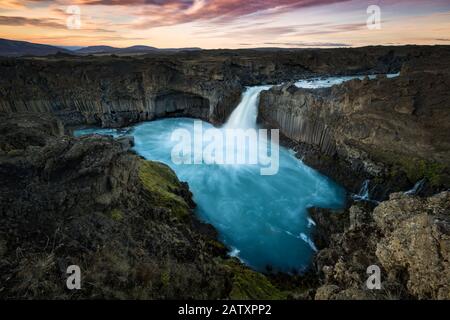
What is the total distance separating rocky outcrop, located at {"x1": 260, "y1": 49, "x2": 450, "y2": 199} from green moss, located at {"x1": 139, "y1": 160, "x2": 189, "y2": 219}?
1395 cm

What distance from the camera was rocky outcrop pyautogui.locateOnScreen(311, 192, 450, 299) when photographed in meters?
7.15

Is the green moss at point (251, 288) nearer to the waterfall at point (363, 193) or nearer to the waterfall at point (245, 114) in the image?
the waterfall at point (363, 193)

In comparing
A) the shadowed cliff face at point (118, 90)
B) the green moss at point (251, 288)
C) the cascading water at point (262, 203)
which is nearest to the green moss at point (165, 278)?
the green moss at point (251, 288)

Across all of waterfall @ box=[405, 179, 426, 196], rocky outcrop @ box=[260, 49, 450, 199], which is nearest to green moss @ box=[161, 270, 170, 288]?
rocky outcrop @ box=[260, 49, 450, 199]

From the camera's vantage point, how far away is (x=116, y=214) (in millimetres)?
8211

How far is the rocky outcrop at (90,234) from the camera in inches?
247

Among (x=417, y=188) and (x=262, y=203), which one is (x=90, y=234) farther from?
(x=417, y=188)

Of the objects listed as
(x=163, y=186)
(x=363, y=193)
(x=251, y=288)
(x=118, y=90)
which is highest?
(x=118, y=90)

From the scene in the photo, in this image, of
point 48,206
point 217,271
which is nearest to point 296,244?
point 217,271

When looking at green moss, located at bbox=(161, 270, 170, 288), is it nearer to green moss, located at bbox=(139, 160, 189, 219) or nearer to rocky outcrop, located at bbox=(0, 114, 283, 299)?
rocky outcrop, located at bbox=(0, 114, 283, 299)

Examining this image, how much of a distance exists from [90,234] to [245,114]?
36927 mm

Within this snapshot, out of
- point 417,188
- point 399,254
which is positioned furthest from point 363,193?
point 399,254

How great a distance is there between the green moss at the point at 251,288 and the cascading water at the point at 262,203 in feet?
15.6
